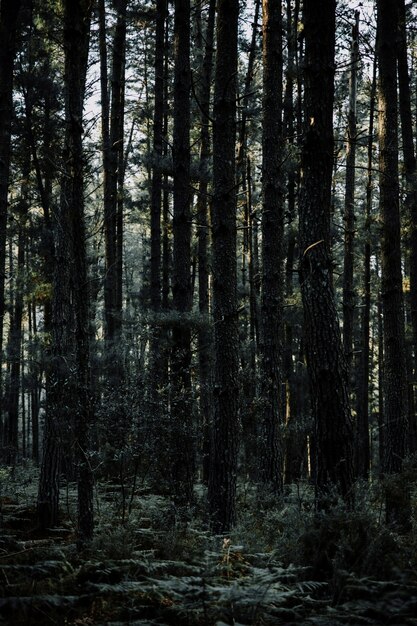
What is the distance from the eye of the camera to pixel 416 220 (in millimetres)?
13406

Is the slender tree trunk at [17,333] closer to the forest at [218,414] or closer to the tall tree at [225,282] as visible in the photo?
the forest at [218,414]

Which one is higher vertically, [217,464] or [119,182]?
[119,182]

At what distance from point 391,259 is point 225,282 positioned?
382 cm

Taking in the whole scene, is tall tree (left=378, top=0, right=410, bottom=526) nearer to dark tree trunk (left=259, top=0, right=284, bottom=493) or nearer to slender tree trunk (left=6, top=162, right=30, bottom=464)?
dark tree trunk (left=259, top=0, right=284, bottom=493)

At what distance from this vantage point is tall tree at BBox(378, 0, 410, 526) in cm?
963

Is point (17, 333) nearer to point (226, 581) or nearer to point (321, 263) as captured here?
point (321, 263)

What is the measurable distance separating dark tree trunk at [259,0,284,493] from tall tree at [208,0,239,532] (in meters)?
2.66

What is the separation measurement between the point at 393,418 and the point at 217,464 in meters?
4.00

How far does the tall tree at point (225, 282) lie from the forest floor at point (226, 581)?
1896mm

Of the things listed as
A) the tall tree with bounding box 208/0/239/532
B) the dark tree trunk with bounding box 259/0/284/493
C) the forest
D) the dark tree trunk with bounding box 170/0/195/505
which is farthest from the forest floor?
the dark tree trunk with bounding box 259/0/284/493

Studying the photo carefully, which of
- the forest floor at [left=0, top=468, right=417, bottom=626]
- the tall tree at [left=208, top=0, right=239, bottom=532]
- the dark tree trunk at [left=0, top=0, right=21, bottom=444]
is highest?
the dark tree trunk at [left=0, top=0, right=21, bottom=444]

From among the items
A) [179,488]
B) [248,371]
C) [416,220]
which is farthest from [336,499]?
[416,220]

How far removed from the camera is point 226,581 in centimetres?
339

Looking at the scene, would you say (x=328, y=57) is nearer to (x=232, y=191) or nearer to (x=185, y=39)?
(x=232, y=191)
